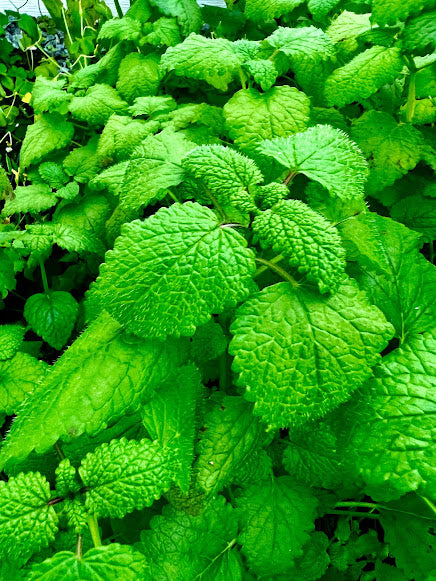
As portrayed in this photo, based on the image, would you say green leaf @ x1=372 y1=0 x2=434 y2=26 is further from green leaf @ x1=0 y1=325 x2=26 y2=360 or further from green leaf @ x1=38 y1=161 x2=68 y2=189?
green leaf @ x1=0 y1=325 x2=26 y2=360

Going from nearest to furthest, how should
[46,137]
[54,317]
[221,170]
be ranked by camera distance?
[221,170] < [54,317] < [46,137]

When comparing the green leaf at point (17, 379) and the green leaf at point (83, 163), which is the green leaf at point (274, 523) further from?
the green leaf at point (83, 163)

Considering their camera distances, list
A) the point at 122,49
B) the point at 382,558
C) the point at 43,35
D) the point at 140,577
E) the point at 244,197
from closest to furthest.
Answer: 1. the point at 140,577
2. the point at 244,197
3. the point at 382,558
4. the point at 122,49
5. the point at 43,35

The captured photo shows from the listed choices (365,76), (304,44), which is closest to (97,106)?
(304,44)

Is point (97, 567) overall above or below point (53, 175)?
below

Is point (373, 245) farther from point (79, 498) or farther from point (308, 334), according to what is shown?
point (79, 498)

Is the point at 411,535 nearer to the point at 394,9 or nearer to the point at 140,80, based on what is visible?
the point at 394,9

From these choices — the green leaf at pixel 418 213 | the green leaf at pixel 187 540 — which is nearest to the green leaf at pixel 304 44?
the green leaf at pixel 418 213

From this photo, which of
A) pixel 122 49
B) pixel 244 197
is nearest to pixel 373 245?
pixel 244 197
